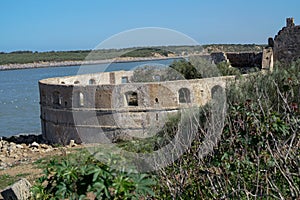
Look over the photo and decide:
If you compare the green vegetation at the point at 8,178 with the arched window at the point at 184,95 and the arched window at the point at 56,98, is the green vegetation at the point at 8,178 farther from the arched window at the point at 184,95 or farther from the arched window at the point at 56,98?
the arched window at the point at 184,95

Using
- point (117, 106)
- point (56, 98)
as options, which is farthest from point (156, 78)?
point (117, 106)

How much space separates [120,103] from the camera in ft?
47.2

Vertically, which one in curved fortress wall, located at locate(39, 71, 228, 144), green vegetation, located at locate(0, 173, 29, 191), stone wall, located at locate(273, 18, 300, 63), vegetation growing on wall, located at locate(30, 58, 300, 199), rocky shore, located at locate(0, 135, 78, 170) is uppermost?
stone wall, located at locate(273, 18, 300, 63)

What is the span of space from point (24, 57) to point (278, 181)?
109981 mm

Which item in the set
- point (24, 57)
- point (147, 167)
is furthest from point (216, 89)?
point (24, 57)

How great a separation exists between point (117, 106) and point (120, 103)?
6.1 inches

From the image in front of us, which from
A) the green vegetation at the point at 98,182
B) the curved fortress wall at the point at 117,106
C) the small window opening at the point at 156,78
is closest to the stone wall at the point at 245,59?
the small window opening at the point at 156,78

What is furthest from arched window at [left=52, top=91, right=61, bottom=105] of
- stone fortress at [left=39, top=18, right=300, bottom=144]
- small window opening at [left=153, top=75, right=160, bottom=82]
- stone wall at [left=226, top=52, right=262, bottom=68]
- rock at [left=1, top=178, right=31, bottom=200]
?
rock at [left=1, top=178, right=31, bottom=200]

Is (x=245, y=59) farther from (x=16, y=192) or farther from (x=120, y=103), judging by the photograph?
(x=16, y=192)

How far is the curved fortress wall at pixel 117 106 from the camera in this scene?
14.0m

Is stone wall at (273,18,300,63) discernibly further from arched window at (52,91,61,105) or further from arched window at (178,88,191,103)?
arched window at (52,91,61,105)

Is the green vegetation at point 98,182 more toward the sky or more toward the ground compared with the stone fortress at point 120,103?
more toward the sky

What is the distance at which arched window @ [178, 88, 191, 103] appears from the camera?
14.1m

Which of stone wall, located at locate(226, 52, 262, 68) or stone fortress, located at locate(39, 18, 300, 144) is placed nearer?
stone fortress, located at locate(39, 18, 300, 144)
